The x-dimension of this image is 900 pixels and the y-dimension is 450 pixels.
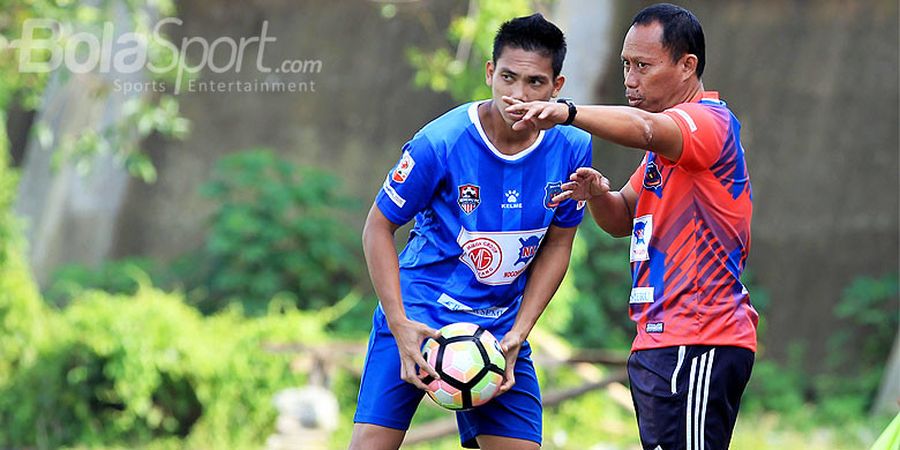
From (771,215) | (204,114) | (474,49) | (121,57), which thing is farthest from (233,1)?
(771,215)

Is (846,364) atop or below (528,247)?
below

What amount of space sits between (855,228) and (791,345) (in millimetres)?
1122

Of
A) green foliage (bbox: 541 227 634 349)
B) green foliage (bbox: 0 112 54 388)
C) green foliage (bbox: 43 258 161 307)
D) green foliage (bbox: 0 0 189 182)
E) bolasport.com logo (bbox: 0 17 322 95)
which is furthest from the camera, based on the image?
green foliage (bbox: 43 258 161 307)

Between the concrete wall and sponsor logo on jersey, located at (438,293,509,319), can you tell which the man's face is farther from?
the concrete wall

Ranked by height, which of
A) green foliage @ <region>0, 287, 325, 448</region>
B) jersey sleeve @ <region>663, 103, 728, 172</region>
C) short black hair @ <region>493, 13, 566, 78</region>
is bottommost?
green foliage @ <region>0, 287, 325, 448</region>

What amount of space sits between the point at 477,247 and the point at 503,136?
40 cm

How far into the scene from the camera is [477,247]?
434 cm

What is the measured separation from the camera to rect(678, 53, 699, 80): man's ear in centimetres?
392

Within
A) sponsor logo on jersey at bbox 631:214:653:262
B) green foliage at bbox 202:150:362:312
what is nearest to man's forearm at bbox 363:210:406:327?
sponsor logo on jersey at bbox 631:214:653:262

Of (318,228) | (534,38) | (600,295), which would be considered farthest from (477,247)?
(318,228)

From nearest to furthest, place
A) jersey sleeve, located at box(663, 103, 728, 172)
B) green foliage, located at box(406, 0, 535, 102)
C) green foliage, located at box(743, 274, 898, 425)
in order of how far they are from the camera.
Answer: jersey sleeve, located at box(663, 103, 728, 172) → green foliage, located at box(406, 0, 535, 102) → green foliage, located at box(743, 274, 898, 425)

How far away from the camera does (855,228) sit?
10500 millimetres

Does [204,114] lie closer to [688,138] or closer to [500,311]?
[500,311]

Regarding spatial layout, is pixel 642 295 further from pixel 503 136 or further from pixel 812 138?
pixel 812 138
